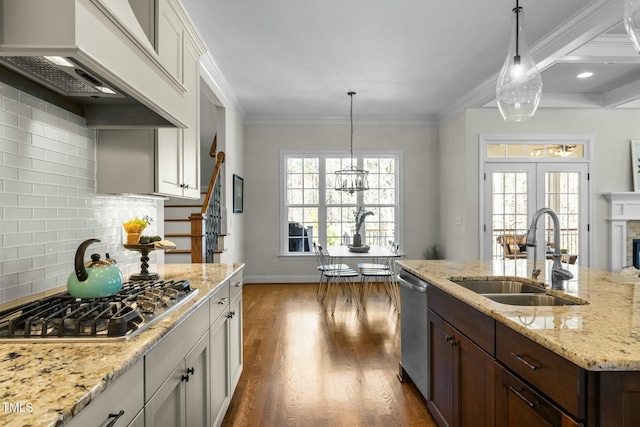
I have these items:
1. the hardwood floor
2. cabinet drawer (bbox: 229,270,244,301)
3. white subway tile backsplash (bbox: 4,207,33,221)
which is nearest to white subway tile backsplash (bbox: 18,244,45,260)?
white subway tile backsplash (bbox: 4,207,33,221)

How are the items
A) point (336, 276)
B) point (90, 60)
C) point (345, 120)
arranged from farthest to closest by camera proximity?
1. point (345, 120)
2. point (336, 276)
3. point (90, 60)

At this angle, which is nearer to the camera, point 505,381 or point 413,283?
point 505,381

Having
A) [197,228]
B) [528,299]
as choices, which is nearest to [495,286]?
[528,299]

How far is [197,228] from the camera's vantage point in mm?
3871

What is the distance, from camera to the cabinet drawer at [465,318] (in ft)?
5.25

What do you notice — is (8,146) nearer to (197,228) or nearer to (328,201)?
(197,228)

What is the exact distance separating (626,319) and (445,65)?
3.84 metres

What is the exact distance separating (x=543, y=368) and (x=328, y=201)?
601cm

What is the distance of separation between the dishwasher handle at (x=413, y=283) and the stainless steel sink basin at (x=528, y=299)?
18.8 inches

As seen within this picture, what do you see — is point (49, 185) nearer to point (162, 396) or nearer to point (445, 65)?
point (162, 396)

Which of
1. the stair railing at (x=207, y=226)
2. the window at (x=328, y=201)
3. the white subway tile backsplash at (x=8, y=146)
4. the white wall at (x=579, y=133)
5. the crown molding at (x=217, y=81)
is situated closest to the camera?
the white subway tile backsplash at (x=8, y=146)

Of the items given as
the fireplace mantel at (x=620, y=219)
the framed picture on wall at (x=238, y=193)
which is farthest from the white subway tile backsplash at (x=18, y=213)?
the fireplace mantel at (x=620, y=219)

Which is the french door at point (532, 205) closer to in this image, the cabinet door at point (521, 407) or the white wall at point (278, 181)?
the white wall at point (278, 181)

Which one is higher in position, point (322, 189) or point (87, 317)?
point (322, 189)
